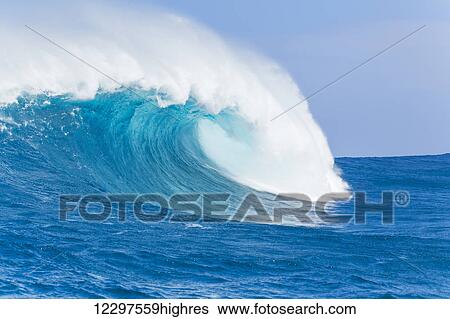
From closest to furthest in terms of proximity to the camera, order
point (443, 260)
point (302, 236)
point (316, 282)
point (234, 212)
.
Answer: point (316, 282)
point (443, 260)
point (302, 236)
point (234, 212)

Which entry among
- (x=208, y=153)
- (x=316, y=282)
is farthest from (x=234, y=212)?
(x=316, y=282)

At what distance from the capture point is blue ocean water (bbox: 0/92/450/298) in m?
8.66

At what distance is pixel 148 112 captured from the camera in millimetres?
15953

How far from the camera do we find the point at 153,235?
10742 mm

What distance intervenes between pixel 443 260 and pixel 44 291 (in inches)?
221

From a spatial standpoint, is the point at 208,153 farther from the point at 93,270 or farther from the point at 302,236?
the point at 93,270

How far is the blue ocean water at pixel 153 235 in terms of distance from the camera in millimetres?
8656
